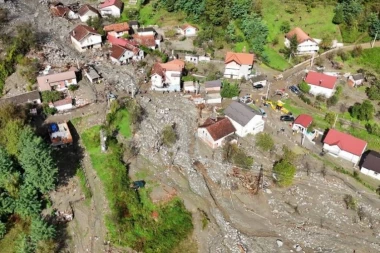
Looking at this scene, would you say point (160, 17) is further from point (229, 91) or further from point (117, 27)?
point (229, 91)

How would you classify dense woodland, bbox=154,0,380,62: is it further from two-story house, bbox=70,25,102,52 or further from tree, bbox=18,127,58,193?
tree, bbox=18,127,58,193

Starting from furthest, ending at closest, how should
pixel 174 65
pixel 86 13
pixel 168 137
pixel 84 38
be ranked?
pixel 86 13
pixel 84 38
pixel 174 65
pixel 168 137

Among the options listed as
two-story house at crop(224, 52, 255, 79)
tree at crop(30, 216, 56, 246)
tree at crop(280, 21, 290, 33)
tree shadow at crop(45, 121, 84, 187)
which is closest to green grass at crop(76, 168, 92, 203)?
tree shadow at crop(45, 121, 84, 187)

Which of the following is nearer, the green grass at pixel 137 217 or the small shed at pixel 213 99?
the green grass at pixel 137 217

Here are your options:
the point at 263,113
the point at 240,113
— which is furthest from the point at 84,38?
the point at 263,113

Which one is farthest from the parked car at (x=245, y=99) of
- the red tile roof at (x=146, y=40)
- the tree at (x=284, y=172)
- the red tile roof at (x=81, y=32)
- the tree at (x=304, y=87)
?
the red tile roof at (x=81, y=32)

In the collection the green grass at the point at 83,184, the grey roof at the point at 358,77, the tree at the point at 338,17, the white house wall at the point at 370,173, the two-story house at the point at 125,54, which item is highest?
the tree at the point at 338,17

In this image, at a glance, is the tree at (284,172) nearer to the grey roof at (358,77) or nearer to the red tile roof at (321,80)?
the red tile roof at (321,80)
